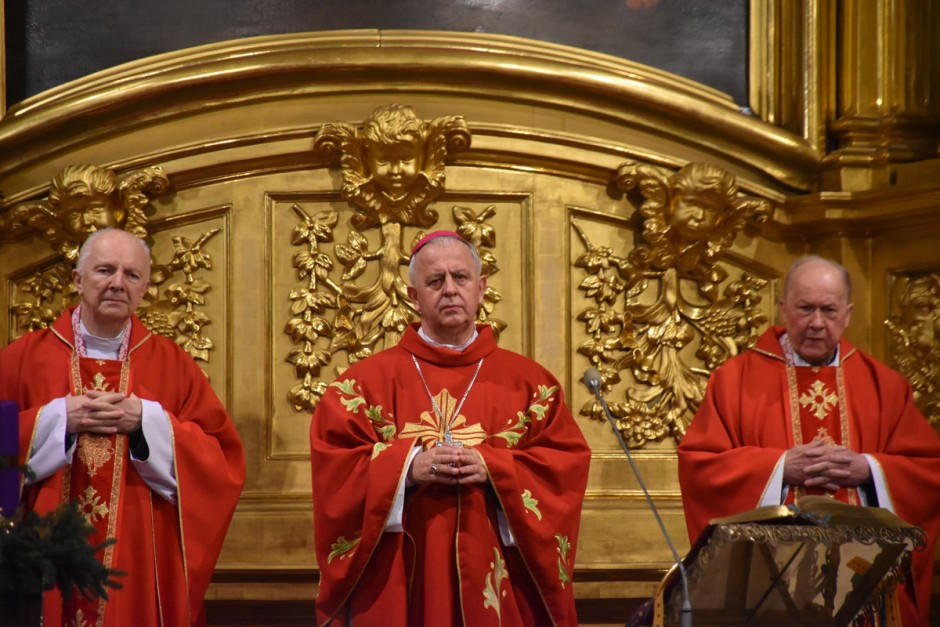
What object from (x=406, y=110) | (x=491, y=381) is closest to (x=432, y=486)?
(x=491, y=381)

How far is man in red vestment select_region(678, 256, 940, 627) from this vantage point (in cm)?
536

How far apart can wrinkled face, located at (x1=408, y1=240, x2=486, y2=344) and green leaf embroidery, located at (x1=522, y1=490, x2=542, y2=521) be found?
66 cm

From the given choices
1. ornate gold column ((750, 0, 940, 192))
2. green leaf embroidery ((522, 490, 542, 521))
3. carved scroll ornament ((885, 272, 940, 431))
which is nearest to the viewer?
green leaf embroidery ((522, 490, 542, 521))

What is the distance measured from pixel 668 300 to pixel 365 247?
4.49 feet

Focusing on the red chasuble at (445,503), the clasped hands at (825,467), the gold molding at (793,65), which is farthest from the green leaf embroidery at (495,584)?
the gold molding at (793,65)

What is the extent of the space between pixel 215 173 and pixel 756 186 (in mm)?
2409

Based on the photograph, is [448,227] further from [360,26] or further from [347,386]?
[347,386]

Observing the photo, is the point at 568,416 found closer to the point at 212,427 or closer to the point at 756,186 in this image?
the point at 212,427

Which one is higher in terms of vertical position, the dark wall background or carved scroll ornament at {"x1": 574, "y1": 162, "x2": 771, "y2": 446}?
the dark wall background

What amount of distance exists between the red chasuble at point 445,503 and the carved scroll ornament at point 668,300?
4.41 feet

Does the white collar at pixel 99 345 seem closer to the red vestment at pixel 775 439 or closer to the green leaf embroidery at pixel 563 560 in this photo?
the green leaf embroidery at pixel 563 560

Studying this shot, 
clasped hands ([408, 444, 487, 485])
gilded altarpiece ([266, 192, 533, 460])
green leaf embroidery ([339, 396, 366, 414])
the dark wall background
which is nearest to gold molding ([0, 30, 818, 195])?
the dark wall background

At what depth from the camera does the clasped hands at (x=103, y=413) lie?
5363 millimetres

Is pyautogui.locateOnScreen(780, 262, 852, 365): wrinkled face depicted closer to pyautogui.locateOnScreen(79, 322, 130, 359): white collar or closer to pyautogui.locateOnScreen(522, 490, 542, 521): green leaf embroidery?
pyautogui.locateOnScreen(522, 490, 542, 521): green leaf embroidery
